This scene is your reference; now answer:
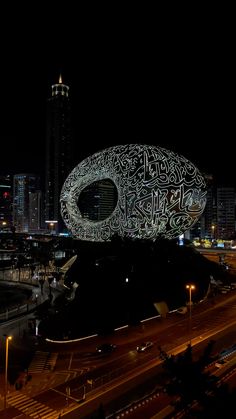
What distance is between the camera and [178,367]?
11266 mm

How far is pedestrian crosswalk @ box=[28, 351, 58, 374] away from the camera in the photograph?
705 inches

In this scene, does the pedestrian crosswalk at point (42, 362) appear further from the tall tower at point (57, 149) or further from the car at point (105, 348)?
the tall tower at point (57, 149)

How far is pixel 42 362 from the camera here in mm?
18875

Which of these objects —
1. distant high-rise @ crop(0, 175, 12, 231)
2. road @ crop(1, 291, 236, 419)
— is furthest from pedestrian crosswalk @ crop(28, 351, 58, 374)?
distant high-rise @ crop(0, 175, 12, 231)

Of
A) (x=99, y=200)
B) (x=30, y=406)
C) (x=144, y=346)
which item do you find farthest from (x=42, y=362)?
(x=99, y=200)

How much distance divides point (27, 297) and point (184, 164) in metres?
19.6

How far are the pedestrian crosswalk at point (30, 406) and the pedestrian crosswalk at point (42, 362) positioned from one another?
251cm

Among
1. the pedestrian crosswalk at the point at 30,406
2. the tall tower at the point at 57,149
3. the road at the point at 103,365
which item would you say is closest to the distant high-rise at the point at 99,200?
the tall tower at the point at 57,149

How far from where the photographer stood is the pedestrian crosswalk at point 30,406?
44.4 feet

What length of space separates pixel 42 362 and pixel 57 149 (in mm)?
137414

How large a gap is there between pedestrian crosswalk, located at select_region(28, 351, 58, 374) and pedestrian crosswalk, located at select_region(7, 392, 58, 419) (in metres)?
2.51

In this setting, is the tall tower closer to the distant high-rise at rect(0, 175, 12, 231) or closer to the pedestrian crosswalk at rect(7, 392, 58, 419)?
the distant high-rise at rect(0, 175, 12, 231)

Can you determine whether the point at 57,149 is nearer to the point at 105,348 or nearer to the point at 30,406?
the point at 105,348

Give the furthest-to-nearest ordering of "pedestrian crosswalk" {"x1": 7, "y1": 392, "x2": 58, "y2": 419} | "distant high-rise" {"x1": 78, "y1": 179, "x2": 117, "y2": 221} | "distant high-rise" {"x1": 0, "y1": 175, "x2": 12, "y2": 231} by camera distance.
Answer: "distant high-rise" {"x1": 0, "y1": 175, "x2": 12, "y2": 231}
"distant high-rise" {"x1": 78, "y1": 179, "x2": 117, "y2": 221}
"pedestrian crosswalk" {"x1": 7, "y1": 392, "x2": 58, "y2": 419}
